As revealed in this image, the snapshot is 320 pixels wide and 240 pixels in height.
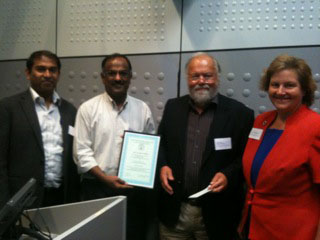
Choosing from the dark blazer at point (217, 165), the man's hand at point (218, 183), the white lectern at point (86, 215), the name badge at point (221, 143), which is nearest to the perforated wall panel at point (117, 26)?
the dark blazer at point (217, 165)

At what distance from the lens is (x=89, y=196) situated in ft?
7.21

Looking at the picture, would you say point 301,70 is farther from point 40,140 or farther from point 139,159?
point 40,140

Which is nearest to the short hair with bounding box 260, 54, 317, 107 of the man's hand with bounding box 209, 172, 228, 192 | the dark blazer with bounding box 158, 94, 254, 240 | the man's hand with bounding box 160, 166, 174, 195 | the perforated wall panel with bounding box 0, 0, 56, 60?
the dark blazer with bounding box 158, 94, 254, 240

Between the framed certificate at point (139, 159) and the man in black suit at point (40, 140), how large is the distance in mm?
465

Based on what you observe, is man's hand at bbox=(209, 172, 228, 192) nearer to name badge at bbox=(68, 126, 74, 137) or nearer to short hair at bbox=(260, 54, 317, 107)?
short hair at bbox=(260, 54, 317, 107)

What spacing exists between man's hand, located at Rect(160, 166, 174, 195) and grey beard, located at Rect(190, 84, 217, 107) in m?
0.47

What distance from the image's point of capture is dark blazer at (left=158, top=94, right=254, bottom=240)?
6.04ft

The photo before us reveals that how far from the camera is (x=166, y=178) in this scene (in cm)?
189

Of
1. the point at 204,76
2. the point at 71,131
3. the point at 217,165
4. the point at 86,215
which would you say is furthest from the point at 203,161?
the point at 71,131

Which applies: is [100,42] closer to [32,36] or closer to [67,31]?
[67,31]

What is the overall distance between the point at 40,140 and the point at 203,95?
43.7 inches

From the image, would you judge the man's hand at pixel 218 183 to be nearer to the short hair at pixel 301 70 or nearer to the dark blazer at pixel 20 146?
the short hair at pixel 301 70

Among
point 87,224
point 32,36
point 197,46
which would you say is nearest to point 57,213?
point 87,224

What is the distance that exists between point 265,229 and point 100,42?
6.56ft
